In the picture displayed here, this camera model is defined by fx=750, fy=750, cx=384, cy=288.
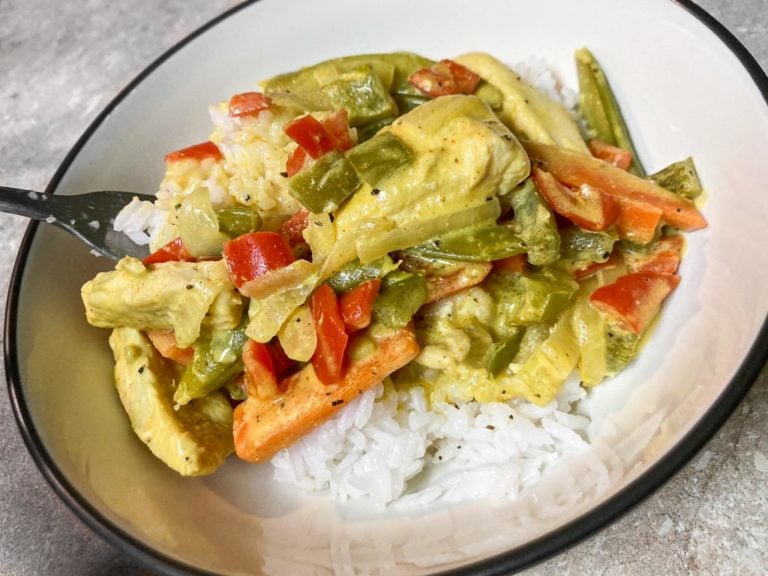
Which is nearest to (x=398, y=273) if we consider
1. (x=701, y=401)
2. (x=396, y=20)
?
(x=701, y=401)

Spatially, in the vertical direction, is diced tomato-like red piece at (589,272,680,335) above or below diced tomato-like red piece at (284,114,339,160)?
below

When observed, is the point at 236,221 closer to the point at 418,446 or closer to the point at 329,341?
the point at 329,341

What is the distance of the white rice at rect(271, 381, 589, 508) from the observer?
2.13 m

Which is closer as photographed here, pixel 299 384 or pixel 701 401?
pixel 701 401

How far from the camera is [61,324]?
2385 millimetres

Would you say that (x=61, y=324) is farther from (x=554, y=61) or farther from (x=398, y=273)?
(x=554, y=61)

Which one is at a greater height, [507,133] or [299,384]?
[507,133]

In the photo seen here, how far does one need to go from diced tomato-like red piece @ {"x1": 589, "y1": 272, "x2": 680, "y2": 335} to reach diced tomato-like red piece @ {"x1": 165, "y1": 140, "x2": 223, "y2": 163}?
55.6 inches

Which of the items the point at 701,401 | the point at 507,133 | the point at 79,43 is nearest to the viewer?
the point at 701,401

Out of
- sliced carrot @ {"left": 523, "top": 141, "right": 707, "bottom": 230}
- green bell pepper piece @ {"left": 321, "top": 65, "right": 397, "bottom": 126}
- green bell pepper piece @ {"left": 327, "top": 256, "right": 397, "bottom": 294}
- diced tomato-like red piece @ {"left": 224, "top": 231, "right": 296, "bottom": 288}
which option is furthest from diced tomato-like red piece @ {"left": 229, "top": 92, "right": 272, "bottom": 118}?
sliced carrot @ {"left": 523, "top": 141, "right": 707, "bottom": 230}

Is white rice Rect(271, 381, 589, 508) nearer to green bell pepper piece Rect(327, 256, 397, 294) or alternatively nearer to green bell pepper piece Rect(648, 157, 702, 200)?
green bell pepper piece Rect(327, 256, 397, 294)

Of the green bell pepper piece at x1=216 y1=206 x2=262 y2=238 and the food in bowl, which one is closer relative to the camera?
the food in bowl

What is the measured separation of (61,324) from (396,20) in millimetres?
1674

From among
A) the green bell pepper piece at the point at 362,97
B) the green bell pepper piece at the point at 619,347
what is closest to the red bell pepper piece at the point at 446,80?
the green bell pepper piece at the point at 362,97
